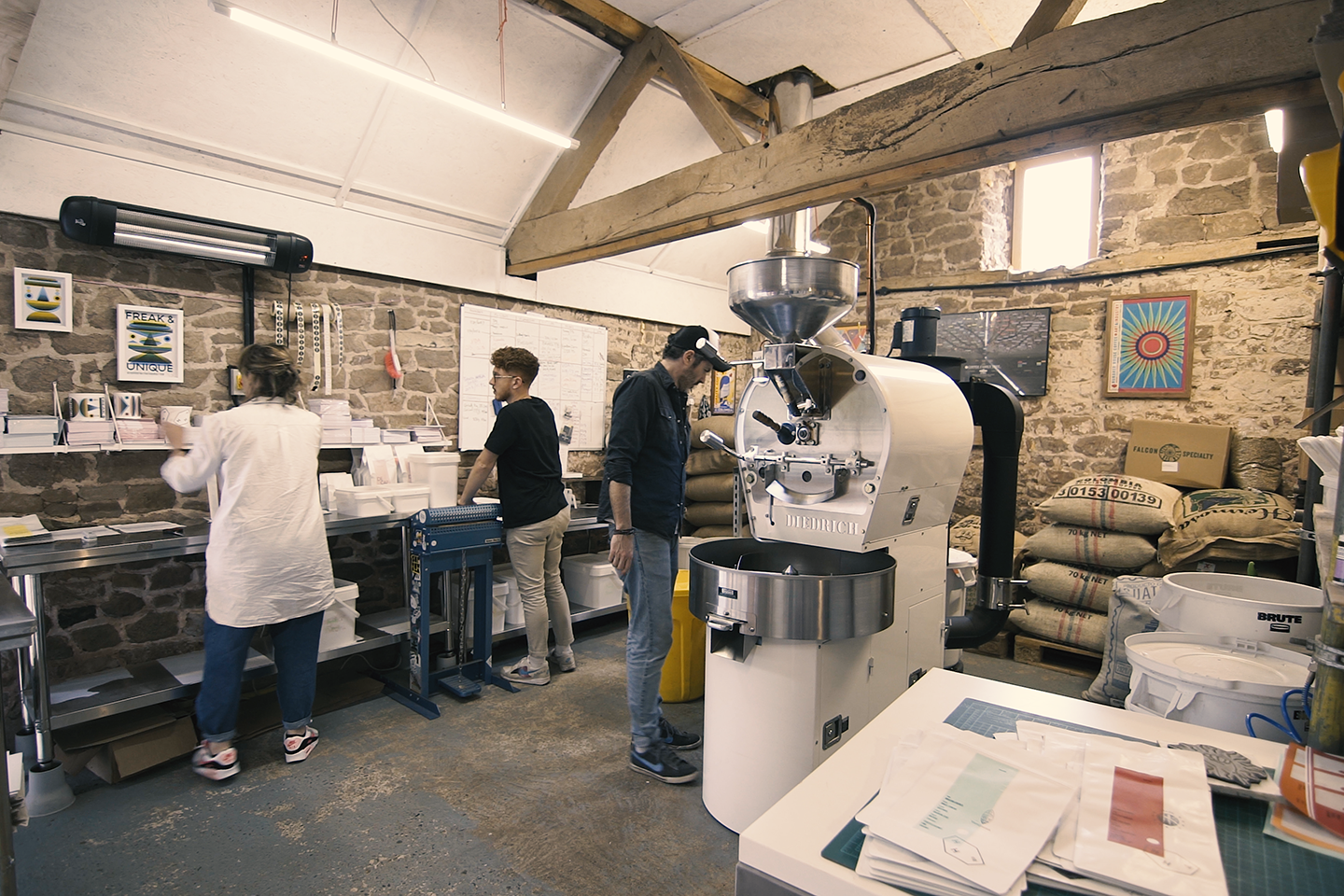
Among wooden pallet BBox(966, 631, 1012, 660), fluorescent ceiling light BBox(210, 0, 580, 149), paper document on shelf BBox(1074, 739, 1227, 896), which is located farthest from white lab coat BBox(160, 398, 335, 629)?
wooden pallet BBox(966, 631, 1012, 660)

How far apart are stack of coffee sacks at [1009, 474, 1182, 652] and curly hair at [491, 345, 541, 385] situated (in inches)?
126

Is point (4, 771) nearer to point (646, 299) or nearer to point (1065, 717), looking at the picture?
point (1065, 717)

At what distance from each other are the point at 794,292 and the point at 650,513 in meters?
1.14

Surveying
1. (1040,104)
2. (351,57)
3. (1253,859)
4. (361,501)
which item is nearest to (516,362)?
(361,501)

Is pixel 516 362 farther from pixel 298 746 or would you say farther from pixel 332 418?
pixel 298 746

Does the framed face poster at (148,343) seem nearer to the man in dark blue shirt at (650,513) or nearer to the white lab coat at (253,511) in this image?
the white lab coat at (253,511)

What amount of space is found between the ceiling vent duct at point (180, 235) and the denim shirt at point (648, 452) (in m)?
2.12

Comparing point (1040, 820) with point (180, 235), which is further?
point (180, 235)

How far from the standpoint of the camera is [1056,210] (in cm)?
571

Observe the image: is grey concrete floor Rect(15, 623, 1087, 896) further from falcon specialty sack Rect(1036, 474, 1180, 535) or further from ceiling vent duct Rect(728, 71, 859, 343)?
falcon specialty sack Rect(1036, 474, 1180, 535)

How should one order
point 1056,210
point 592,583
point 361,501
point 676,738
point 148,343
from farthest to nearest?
point 1056,210 → point 592,583 → point 361,501 → point 148,343 → point 676,738

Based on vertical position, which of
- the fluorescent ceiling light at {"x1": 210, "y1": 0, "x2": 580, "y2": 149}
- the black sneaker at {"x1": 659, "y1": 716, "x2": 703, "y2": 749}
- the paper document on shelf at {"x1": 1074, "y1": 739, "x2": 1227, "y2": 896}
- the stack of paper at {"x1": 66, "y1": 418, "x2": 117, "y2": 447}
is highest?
the fluorescent ceiling light at {"x1": 210, "y1": 0, "x2": 580, "y2": 149}

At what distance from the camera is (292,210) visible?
3.87m

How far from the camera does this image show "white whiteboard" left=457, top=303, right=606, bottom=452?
15.5 ft
